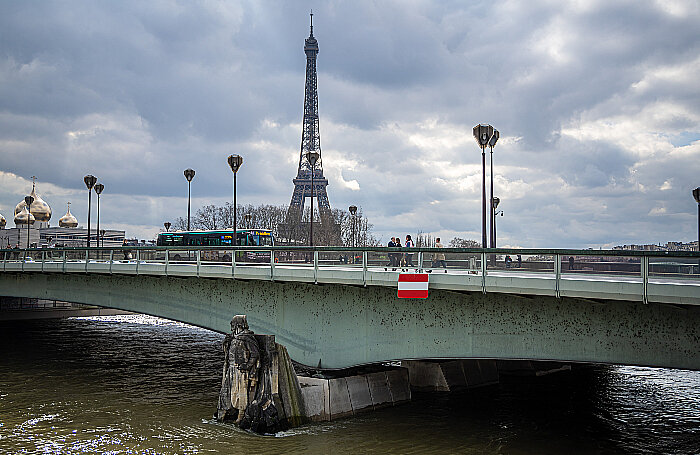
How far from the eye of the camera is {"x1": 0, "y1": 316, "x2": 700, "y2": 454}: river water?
18.0 meters

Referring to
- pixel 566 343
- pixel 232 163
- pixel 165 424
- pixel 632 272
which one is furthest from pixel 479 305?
pixel 232 163

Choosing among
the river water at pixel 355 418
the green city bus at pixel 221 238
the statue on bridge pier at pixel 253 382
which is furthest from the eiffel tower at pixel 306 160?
the statue on bridge pier at pixel 253 382

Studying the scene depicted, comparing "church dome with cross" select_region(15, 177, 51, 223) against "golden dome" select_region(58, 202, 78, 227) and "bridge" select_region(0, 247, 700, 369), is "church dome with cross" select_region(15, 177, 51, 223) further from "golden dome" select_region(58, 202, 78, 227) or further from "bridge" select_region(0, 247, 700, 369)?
"bridge" select_region(0, 247, 700, 369)

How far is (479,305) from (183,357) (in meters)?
20.5

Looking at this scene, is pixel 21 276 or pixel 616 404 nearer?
pixel 616 404

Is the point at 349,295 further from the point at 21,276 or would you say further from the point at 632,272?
the point at 21,276

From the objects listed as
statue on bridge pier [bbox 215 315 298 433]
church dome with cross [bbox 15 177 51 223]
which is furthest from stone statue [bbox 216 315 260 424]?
church dome with cross [bbox 15 177 51 223]

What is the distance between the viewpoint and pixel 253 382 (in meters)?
19.2

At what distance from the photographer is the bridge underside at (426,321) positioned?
1575 cm

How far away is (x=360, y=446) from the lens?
17.7 metres

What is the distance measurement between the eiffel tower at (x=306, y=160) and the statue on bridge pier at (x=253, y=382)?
71.5 m

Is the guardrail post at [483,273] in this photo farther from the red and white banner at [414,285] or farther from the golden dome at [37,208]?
the golden dome at [37,208]

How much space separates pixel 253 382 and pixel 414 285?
5.71 m

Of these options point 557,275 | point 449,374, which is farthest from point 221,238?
point 557,275
